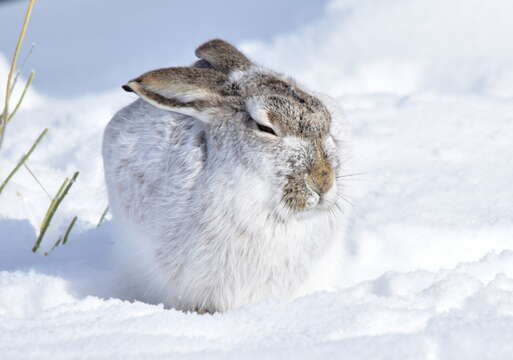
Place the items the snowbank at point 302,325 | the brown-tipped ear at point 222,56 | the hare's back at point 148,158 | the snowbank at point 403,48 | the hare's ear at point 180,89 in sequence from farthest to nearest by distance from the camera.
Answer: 1. the snowbank at point 403,48
2. the brown-tipped ear at point 222,56
3. the hare's back at point 148,158
4. the hare's ear at point 180,89
5. the snowbank at point 302,325

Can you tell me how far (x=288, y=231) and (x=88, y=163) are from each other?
2749 mm

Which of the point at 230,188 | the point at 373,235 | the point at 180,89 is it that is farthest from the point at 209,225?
the point at 373,235

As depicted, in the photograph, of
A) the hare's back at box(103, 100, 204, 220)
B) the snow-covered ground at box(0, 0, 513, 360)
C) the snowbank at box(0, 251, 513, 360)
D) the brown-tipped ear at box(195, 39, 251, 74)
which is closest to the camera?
the snowbank at box(0, 251, 513, 360)

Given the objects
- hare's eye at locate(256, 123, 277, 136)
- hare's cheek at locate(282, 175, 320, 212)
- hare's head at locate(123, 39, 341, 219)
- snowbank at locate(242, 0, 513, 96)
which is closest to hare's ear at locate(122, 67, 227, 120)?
hare's head at locate(123, 39, 341, 219)

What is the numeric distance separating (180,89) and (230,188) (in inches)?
17.0

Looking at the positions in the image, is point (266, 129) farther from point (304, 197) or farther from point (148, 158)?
point (148, 158)

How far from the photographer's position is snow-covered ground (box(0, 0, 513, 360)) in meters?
2.37

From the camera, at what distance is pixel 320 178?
8.93ft

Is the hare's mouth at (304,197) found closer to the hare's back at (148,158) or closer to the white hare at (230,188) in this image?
the white hare at (230,188)

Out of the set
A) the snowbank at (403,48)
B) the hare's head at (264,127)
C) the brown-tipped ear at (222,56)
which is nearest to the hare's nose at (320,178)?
the hare's head at (264,127)

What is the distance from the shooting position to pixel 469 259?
11.9ft

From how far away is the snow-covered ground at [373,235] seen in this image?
7.78ft

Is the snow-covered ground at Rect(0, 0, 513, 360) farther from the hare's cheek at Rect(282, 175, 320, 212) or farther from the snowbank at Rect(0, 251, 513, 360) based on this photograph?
the hare's cheek at Rect(282, 175, 320, 212)

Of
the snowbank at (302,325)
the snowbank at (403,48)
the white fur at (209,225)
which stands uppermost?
the snowbank at (403,48)
